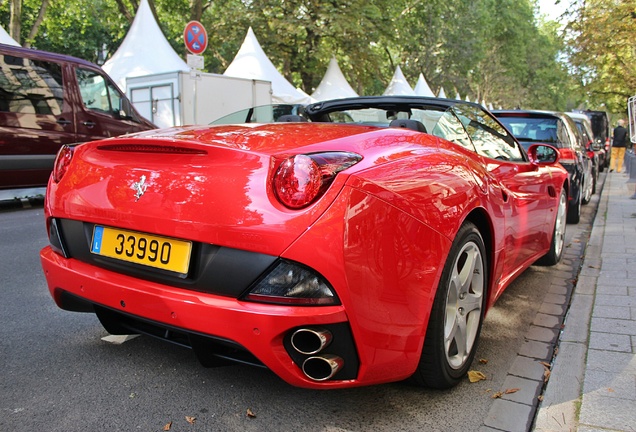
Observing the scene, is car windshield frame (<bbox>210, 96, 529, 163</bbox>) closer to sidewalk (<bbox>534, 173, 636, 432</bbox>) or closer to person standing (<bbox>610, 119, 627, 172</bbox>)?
sidewalk (<bbox>534, 173, 636, 432</bbox>)

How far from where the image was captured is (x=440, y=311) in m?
2.38

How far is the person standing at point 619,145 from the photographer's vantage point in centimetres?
1781

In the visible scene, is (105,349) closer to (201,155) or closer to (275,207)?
(201,155)

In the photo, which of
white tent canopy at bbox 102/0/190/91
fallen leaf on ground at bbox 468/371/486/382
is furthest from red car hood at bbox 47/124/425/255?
white tent canopy at bbox 102/0/190/91

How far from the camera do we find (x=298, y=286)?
1.99m

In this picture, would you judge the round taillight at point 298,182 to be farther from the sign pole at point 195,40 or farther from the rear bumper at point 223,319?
the sign pole at point 195,40

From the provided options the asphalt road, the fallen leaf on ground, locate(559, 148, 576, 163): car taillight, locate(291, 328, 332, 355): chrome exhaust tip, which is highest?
locate(559, 148, 576, 163): car taillight

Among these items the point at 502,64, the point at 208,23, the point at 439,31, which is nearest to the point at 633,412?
the point at 208,23

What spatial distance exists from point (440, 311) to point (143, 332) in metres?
1.27

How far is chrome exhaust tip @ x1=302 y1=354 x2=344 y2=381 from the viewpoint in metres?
2.04

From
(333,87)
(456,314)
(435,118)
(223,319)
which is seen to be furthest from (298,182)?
(333,87)

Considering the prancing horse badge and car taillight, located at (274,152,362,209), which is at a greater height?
car taillight, located at (274,152,362,209)

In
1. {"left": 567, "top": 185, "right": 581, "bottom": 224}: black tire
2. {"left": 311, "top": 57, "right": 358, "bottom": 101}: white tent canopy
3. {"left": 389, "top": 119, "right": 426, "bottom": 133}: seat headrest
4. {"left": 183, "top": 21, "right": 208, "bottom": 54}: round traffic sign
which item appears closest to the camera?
{"left": 389, "top": 119, "right": 426, "bottom": 133}: seat headrest

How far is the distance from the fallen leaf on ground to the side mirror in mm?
2314
